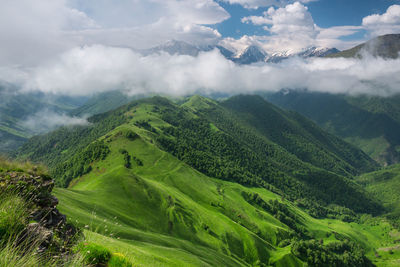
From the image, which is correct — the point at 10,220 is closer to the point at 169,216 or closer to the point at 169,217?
the point at 169,217

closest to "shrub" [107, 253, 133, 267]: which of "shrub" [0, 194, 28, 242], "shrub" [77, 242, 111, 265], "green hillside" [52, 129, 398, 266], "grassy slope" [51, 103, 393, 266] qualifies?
"shrub" [77, 242, 111, 265]

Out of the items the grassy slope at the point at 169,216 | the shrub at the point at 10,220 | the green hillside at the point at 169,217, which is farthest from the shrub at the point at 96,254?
the grassy slope at the point at 169,216

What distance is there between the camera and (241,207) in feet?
618

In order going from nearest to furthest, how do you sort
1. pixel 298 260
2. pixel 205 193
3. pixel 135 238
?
pixel 135 238
pixel 298 260
pixel 205 193

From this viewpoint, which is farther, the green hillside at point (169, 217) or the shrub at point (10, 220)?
the green hillside at point (169, 217)

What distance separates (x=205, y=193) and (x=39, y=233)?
548 ft

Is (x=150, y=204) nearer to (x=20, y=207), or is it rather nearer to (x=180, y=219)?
(x=180, y=219)

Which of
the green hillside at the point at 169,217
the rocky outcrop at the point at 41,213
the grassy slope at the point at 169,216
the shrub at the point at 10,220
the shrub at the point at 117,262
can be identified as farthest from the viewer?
the grassy slope at the point at 169,216

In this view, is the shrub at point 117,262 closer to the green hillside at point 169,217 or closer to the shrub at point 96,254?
the shrub at point 96,254

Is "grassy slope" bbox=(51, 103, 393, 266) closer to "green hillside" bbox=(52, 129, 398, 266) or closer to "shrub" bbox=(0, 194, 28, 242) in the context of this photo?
"green hillside" bbox=(52, 129, 398, 266)

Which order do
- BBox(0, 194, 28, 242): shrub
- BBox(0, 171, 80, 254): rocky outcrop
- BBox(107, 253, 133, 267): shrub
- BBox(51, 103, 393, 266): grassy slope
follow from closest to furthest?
BBox(0, 194, 28, 242): shrub, BBox(0, 171, 80, 254): rocky outcrop, BBox(107, 253, 133, 267): shrub, BBox(51, 103, 393, 266): grassy slope

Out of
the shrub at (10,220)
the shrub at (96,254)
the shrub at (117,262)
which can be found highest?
the shrub at (10,220)

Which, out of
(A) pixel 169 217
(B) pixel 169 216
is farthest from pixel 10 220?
(B) pixel 169 216

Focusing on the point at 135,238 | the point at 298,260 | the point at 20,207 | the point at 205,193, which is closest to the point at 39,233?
the point at 20,207
